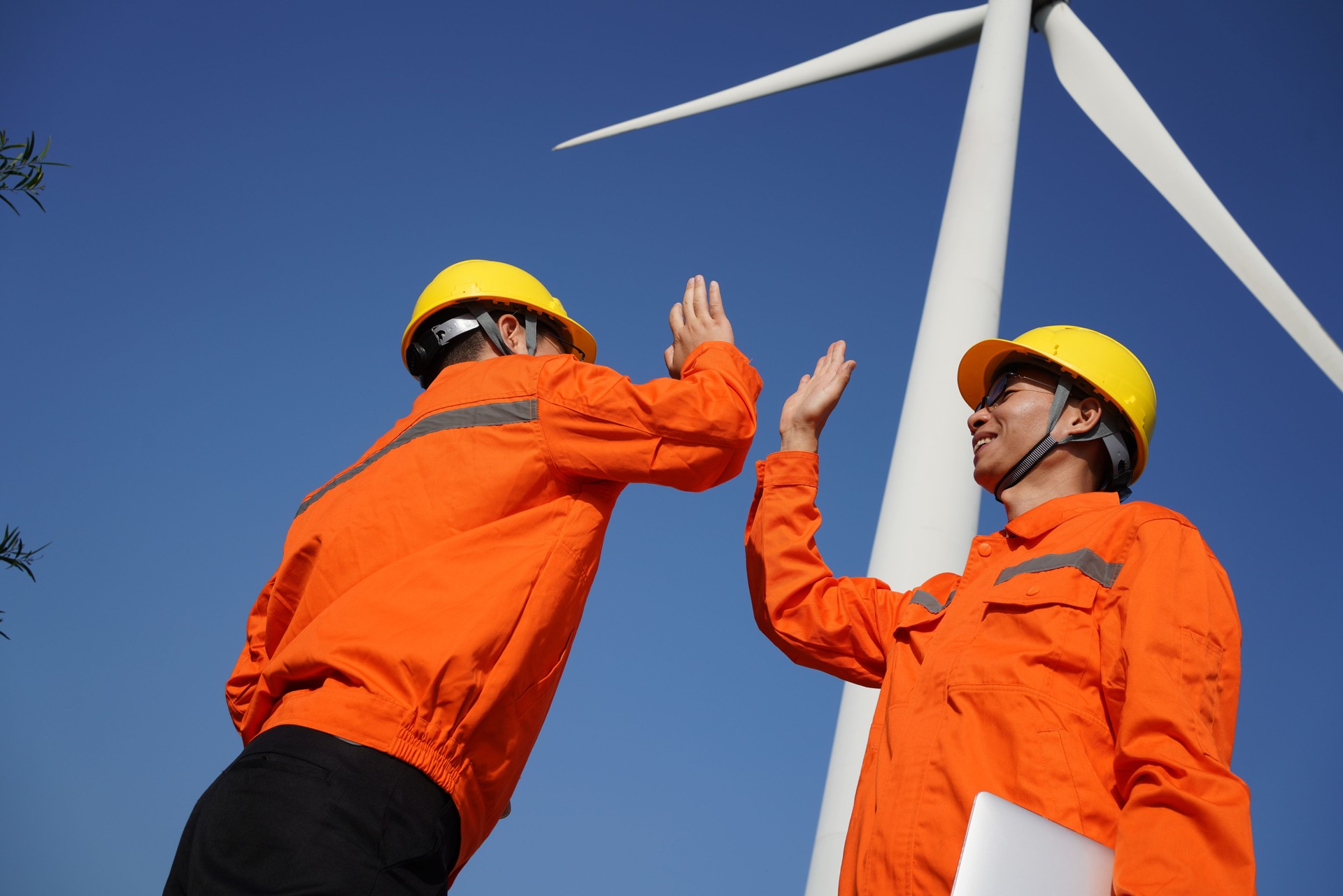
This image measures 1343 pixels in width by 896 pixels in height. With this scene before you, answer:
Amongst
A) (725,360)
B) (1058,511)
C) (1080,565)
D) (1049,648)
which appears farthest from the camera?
(725,360)

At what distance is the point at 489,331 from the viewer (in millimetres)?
5965

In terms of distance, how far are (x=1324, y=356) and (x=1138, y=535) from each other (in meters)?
12.0

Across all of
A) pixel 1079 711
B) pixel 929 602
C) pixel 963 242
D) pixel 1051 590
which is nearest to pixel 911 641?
pixel 929 602

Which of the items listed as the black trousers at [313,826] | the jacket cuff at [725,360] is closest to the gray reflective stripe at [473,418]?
the jacket cuff at [725,360]

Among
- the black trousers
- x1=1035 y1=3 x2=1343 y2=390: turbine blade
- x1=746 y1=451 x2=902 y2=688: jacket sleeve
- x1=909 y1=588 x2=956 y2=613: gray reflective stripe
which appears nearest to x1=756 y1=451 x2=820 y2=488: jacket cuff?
x1=746 y1=451 x2=902 y2=688: jacket sleeve

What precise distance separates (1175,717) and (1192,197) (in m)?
A: 12.2

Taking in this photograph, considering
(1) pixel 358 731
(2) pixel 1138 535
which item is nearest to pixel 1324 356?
(2) pixel 1138 535

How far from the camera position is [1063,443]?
5.41 metres

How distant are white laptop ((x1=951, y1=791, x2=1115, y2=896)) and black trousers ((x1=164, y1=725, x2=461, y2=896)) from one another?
189 cm

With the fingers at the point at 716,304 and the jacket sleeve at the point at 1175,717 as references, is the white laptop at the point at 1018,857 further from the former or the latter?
the fingers at the point at 716,304

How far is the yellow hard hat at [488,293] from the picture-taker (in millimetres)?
6039

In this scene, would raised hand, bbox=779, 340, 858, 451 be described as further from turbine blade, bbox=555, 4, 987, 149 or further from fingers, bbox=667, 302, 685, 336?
turbine blade, bbox=555, 4, 987, 149

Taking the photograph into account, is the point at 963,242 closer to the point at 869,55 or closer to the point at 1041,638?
the point at 869,55

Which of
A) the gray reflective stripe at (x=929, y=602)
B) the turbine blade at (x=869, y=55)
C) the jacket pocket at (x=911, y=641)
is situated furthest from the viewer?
the turbine blade at (x=869, y=55)
